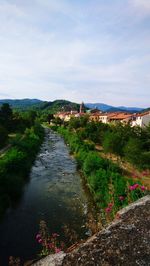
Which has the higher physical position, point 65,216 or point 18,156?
point 18,156

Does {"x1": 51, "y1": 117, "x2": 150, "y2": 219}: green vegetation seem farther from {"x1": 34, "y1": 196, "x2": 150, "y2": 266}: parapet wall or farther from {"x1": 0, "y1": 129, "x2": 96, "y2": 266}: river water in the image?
{"x1": 34, "y1": 196, "x2": 150, "y2": 266}: parapet wall

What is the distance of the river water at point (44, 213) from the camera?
10.1 m

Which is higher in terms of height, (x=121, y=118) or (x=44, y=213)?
(x=121, y=118)

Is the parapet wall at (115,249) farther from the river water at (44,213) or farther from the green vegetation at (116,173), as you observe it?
the river water at (44,213)

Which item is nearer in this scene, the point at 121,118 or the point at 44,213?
the point at 44,213

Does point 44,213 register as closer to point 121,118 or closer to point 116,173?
point 116,173

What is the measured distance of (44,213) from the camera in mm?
13336

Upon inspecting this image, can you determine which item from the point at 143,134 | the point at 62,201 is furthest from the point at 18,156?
the point at 143,134

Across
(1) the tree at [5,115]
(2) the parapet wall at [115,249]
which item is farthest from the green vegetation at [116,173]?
(1) the tree at [5,115]

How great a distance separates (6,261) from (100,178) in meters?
8.62

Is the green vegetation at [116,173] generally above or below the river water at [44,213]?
above

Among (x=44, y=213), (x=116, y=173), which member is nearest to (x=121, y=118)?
(x=116, y=173)

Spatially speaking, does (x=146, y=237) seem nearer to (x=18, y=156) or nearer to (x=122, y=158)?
(x=18, y=156)

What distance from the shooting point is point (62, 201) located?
15109 millimetres
